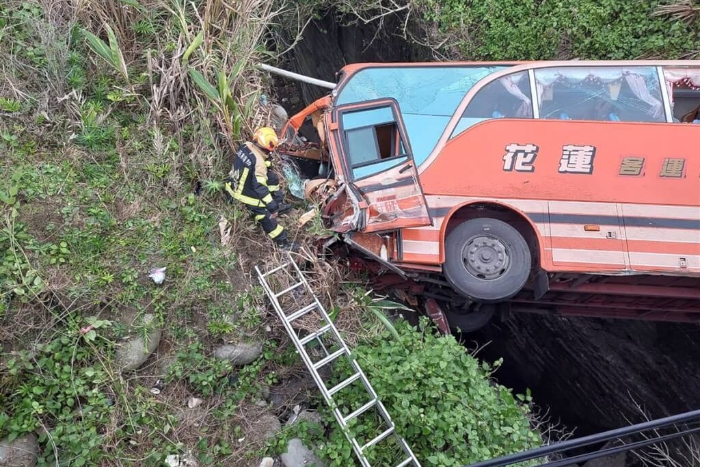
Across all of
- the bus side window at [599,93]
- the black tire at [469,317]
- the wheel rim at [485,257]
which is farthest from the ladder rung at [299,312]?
the bus side window at [599,93]

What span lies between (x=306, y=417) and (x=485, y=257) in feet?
7.01

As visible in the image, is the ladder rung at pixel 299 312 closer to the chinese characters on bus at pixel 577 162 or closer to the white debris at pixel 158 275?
the white debris at pixel 158 275

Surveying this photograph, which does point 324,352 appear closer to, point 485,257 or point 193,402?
point 193,402

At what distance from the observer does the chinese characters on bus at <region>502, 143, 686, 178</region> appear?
4309 millimetres

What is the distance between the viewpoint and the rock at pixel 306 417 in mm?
4500

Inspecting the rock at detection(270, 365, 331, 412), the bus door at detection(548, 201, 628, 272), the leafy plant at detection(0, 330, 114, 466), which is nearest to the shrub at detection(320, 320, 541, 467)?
the rock at detection(270, 365, 331, 412)

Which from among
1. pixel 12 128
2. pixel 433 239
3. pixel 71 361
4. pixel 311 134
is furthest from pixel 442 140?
pixel 12 128

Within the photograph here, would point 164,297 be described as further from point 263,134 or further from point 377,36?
point 377,36

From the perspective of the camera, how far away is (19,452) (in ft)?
12.5

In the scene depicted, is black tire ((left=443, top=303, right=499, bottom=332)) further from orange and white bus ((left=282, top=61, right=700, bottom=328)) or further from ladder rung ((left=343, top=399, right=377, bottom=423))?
ladder rung ((left=343, top=399, right=377, bottom=423))

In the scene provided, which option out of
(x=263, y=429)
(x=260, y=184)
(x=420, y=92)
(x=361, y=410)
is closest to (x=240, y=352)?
(x=263, y=429)

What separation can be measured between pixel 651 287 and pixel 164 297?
443 cm

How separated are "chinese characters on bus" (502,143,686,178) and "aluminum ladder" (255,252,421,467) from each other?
6.95 ft

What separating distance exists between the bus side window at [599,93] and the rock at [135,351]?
3959mm
